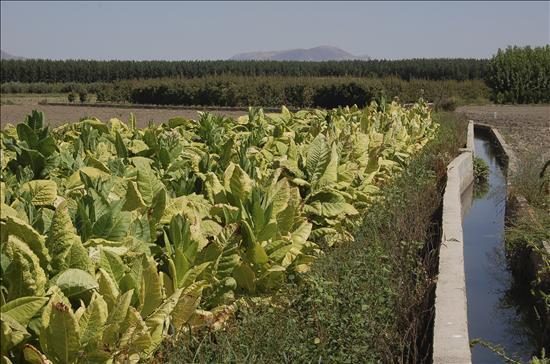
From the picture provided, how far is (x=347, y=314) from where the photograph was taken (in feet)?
11.8

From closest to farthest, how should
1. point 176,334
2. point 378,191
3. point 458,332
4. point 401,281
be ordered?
point 176,334
point 458,332
point 401,281
point 378,191

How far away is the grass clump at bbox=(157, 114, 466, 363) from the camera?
9.95ft

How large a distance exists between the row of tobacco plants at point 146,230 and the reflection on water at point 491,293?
145cm

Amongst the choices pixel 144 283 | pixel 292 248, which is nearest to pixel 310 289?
pixel 292 248

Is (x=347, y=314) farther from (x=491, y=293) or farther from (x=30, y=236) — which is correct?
(x=491, y=293)

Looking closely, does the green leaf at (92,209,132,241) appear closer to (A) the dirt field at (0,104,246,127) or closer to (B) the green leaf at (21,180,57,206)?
(B) the green leaf at (21,180,57,206)

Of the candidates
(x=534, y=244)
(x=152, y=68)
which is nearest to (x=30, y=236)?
(x=534, y=244)

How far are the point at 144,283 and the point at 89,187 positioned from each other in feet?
2.69

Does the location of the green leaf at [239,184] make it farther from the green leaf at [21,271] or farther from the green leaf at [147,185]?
the green leaf at [21,271]

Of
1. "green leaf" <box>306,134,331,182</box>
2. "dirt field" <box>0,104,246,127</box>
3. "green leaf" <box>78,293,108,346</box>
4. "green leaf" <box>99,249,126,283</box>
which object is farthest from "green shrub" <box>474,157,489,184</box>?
"dirt field" <box>0,104,246,127</box>

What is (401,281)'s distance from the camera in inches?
161

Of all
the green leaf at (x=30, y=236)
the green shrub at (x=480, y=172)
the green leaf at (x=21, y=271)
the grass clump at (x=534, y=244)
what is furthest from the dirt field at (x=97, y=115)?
the green leaf at (x=21, y=271)

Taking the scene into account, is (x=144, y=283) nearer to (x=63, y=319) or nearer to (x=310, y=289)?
(x=63, y=319)

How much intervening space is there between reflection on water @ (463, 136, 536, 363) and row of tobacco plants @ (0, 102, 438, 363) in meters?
1.45
